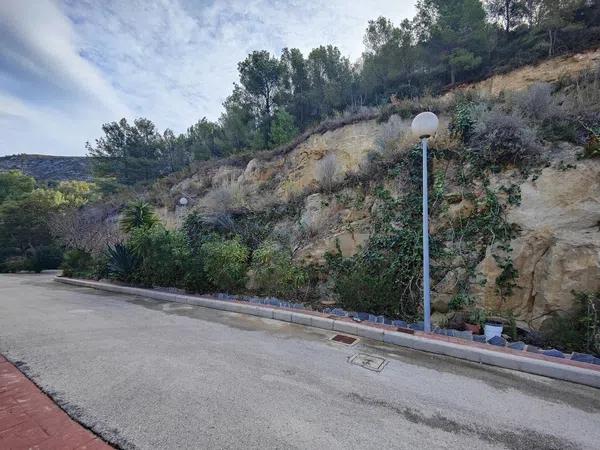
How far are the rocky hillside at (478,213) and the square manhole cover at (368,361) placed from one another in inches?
60.9

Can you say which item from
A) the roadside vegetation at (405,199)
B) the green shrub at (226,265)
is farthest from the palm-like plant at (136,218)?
the green shrub at (226,265)

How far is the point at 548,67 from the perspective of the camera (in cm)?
1203

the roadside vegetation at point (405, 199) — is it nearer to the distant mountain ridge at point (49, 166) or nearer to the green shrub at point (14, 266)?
the green shrub at point (14, 266)

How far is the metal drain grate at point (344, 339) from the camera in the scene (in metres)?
4.11

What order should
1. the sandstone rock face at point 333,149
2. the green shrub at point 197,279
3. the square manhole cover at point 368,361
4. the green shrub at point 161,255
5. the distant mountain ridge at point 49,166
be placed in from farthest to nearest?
the distant mountain ridge at point 49,166
the sandstone rock face at point 333,149
the green shrub at point 161,255
the green shrub at point 197,279
the square manhole cover at point 368,361

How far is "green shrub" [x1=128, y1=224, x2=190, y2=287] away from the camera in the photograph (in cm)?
730

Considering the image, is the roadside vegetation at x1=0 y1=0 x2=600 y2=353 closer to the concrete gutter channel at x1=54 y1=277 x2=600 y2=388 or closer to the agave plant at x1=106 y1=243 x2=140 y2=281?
the agave plant at x1=106 y1=243 x2=140 y2=281

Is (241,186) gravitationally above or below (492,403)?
above

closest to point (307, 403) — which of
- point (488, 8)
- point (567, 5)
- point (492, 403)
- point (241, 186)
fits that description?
point (492, 403)

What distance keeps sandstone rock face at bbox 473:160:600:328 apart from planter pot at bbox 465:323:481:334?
48 centimetres

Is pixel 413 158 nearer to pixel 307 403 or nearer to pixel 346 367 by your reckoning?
pixel 346 367

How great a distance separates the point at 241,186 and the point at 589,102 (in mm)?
12093

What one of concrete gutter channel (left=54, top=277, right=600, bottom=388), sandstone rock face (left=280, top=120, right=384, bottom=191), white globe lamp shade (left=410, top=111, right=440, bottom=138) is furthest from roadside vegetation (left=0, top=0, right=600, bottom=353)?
white globe lamp shade (left=410, top=111, right=440, bottom=138)

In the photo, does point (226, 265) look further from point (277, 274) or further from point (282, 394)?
point (282, 394)
